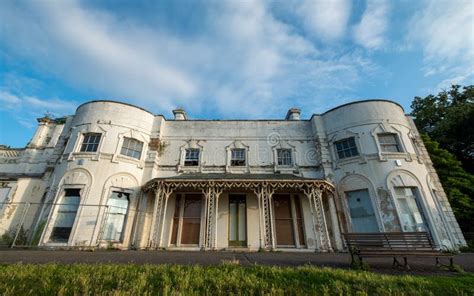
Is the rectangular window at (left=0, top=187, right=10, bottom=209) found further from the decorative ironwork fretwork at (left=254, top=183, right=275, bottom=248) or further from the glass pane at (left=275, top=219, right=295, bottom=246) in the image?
the glass pane at (left=275, top=219, right=295, bottom=246)

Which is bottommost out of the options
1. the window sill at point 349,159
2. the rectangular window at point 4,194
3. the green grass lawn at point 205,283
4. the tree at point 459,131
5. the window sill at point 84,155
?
the green grass lawn at point 205,283

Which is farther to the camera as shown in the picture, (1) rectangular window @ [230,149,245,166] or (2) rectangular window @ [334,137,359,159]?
(1) rectangular window @ [230,149,245,166]

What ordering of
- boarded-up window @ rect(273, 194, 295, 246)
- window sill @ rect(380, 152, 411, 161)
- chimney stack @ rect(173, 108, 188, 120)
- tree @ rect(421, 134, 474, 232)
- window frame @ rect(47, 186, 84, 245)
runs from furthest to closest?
chimney stack @ rect(173, 108, 188, 120) → tree @ rect(421, 134, 474, 232) → window sill @ rect(380, 152, 411, 161) → boarded-up window @ rect(273, 194, 295, 246) → window frame @ rect(47, 186, 84, 245)

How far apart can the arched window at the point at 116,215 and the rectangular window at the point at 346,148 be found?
13.1m

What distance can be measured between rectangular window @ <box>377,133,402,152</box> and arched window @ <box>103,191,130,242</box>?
50.3 feet

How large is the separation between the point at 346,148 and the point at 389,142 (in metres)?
2.42

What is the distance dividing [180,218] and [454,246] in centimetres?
1412

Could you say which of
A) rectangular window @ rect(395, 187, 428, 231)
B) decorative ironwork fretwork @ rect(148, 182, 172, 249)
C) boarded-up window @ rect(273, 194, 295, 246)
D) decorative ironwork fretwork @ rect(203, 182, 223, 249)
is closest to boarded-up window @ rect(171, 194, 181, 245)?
decorative ironwork fretwork @ rect(148, 182, 172, 249)

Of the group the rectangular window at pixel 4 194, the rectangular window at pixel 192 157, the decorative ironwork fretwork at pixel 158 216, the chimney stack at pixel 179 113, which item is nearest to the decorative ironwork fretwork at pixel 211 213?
the decorative ironwork fretwork at pixel 158 216

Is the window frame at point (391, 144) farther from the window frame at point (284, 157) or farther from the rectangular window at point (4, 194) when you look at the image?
the rectangular window at point (4, 194)

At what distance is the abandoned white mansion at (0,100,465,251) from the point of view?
37.0 feet

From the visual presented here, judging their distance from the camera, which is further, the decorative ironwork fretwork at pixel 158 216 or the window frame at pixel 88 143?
the window frame at pixel 88 143

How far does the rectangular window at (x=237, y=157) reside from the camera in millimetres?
14250

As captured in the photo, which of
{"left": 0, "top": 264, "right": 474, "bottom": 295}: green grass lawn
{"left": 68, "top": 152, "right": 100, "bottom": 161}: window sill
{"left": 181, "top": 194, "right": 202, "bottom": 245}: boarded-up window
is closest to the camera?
{"left": 0, "top": 264, "right": 474, "bottom": 295}: green grass lawn
